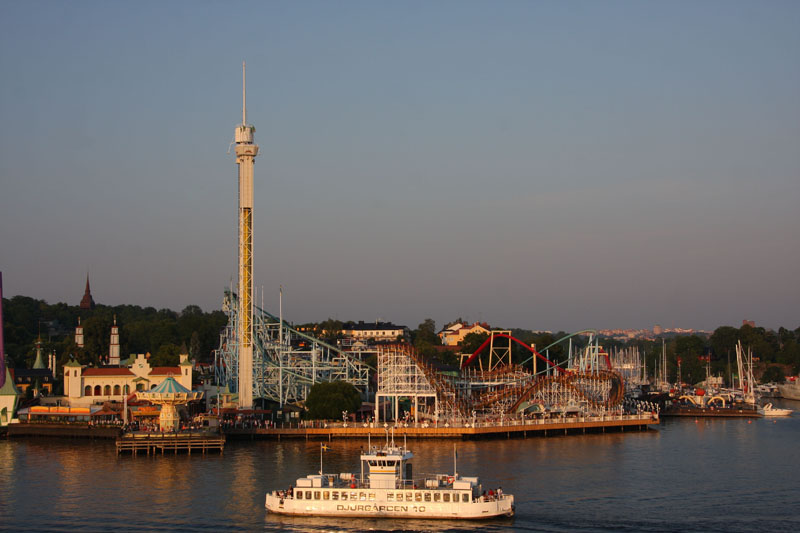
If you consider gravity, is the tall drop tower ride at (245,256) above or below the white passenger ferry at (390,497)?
above

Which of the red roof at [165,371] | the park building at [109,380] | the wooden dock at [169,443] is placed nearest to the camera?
the wooden dock at [169,443]

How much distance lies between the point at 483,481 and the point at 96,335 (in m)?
77.5

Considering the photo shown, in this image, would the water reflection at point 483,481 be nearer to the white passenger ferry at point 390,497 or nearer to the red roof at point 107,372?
the white passenger ferry at point 390,497

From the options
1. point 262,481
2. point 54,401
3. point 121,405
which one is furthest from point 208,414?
point 262,481

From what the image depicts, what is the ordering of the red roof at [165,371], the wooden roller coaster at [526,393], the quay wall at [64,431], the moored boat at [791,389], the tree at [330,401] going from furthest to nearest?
the moored boat at [791,389] < the red roof at [165,371] < the wooden roller coaster at [526,393] < the tree at [330,401] < the quay wall at [64,431]

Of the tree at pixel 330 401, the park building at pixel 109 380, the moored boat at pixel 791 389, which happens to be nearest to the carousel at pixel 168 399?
the tree at pixel 330 401

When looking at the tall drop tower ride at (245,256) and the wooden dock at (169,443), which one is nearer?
the wooden dock at (169,443)

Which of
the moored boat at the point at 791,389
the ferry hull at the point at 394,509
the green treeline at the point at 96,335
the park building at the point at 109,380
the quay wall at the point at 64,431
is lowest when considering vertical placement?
the ferry hull at the point at 394,509

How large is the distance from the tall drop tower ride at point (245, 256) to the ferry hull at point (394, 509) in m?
45.2

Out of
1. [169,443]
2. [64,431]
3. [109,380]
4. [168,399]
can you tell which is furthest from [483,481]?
[109,380]

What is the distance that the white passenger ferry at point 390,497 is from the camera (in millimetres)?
47094

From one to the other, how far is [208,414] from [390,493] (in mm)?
42986

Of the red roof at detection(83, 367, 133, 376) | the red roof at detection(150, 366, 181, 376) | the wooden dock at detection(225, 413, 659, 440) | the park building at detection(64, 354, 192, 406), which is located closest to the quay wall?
the park building at detection(64, 354, 192, 406)

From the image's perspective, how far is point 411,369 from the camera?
3514 inches
